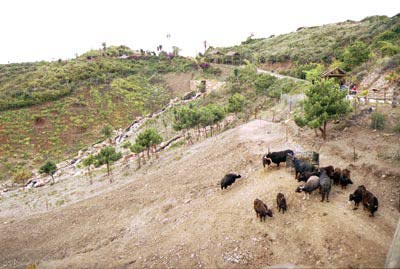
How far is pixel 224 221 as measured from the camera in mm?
11641

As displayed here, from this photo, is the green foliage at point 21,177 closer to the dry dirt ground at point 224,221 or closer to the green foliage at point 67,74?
the dry dirt ground at point 224,221

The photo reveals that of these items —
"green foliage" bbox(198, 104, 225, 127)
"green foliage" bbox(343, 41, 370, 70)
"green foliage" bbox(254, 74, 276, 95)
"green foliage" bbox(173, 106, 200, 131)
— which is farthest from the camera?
"green foliage" bbox(254, 74, 276, 95)

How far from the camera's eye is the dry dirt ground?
9250 mm

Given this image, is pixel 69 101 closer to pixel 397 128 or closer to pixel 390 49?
pixel 390 49

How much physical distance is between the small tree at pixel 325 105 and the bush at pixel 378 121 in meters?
1.44

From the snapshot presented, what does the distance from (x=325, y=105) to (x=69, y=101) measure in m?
53.5

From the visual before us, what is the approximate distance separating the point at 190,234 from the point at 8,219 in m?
18.3

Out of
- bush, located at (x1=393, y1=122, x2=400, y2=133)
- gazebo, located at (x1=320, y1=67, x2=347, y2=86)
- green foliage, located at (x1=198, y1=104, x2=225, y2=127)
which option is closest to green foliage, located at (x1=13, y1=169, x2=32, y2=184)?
green foliage, located at (x1=198, y1=104, x2=225, y2=127)

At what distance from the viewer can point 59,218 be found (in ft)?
62.0

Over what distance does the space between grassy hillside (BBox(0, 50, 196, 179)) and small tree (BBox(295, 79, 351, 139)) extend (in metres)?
38.8

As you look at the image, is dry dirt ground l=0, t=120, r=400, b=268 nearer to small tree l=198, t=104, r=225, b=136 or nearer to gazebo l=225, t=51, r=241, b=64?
small tree l=198, t=104, r=225, b=136

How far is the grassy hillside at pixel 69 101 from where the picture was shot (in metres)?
45.7

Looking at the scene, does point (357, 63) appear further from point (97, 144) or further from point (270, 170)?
point (97, 144)

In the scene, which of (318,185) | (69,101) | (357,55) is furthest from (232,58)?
(318,185)
